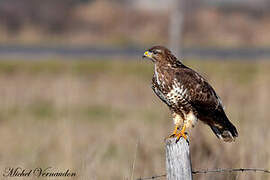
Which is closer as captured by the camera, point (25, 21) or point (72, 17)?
point (25, 21)

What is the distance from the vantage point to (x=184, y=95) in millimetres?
4398

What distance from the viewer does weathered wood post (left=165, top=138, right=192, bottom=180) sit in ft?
11.0

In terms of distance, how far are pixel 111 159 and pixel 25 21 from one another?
93.5 ft

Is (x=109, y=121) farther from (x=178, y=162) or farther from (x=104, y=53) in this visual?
(x=104, y=53)

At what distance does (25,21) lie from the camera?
1387 inches

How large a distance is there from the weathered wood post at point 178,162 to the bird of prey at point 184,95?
0.75 metres

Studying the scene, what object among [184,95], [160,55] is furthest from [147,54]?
[184,95]

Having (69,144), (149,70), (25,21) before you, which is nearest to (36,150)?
(69,144)

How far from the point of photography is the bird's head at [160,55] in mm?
4473

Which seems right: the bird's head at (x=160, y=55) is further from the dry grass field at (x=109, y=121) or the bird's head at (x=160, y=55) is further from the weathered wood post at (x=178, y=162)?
the weathered wood post at (x=178, y=162)

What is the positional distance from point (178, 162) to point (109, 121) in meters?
7.72

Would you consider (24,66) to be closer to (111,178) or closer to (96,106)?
(96,106)

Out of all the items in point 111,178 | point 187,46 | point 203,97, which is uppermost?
point 187,46

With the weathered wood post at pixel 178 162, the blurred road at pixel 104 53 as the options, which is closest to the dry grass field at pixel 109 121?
the weathered wood post at pixel 178 162
